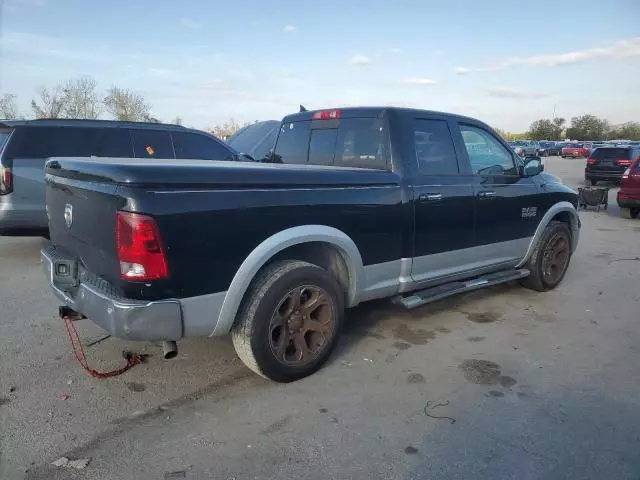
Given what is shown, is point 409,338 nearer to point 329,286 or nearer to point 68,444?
point 329,286

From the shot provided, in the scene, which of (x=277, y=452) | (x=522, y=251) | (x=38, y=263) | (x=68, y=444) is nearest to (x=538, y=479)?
(x=277, y=452)

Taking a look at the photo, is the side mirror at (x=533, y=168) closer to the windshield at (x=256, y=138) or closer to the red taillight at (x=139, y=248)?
the red taillight at (x=139, y=248)

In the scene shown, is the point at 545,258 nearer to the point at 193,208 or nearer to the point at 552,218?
the point at 552,218

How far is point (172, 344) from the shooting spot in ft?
10.2

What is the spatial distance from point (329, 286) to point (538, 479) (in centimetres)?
171

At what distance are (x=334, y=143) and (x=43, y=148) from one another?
422 centimetres

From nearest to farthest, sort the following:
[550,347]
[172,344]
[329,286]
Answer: [172,344] < [329,286] < [550,347]

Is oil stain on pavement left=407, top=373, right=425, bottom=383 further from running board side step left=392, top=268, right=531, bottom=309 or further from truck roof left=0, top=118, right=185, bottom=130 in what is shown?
truck roof left=0, top=118, right=185, bottom=130

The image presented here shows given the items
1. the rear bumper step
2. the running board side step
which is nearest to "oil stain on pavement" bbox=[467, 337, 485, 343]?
the running board side step

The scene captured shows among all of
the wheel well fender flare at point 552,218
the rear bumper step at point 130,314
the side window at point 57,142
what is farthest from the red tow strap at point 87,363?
the wheel well fender flare at point 552,218

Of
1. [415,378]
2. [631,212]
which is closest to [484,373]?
[415,378]

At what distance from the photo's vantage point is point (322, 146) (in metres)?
4.78

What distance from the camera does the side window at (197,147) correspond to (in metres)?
7.73

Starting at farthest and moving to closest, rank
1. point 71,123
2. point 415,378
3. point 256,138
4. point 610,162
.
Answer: point 610,162 → point 256,138 → point 71,123 → point 415,378
